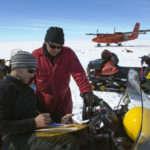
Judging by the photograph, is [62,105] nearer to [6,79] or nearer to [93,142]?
[93,142]

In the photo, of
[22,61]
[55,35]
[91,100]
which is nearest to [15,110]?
[22,61]

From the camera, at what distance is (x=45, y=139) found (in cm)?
124

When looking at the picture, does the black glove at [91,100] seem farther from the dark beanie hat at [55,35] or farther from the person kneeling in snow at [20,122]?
the dark beanie hat at [55,35]

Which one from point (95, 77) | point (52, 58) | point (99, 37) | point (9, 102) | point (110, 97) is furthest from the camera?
point (99, 37)

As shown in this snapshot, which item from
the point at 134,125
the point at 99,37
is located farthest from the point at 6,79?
the point at 99,37

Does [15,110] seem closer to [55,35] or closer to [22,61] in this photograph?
[22,61]

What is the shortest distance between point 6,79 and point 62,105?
4.19 feet

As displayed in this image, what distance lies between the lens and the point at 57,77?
85.2 inches

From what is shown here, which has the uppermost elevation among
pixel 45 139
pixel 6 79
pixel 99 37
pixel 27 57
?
pixel 99 37

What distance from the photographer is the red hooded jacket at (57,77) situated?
2125 mm

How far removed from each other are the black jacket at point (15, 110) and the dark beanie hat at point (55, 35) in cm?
85

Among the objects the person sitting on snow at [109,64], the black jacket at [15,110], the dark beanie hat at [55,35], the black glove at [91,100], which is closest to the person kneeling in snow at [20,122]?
the black jacket at [15,110]

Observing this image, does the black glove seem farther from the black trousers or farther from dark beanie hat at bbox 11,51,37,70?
dark beanie hat at bbox 11,51,37,70

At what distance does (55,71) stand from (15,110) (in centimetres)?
98
